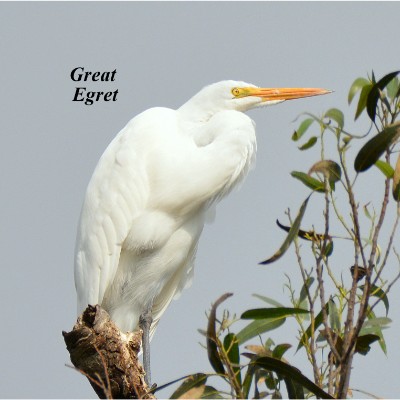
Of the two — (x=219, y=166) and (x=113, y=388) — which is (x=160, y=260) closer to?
(x=219, y=166)

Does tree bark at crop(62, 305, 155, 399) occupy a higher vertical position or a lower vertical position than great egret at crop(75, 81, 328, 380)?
lower

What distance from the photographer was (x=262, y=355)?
88.0 inches

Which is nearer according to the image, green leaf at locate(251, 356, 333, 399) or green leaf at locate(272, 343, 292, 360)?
green leaf at locate(251, 356, 333, 399)

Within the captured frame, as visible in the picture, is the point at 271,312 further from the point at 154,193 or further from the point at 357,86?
the point at 154,193

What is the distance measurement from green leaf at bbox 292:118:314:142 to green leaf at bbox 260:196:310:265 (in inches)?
10.9

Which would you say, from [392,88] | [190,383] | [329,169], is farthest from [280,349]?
[392,88]

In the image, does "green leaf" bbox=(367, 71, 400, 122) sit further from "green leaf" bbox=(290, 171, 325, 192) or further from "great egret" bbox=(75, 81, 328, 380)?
"great egret" bbox=(75, 81, 328, 380)

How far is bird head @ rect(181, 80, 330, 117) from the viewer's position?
171 inches

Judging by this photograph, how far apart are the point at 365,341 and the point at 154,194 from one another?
6.34 feet

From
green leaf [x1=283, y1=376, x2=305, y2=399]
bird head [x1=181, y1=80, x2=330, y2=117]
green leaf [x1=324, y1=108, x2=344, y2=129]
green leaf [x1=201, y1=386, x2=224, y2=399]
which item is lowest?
green leaf [x1=201, y1=386, x2=224, y2=399]

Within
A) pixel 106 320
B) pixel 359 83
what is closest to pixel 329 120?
pixel 359 83

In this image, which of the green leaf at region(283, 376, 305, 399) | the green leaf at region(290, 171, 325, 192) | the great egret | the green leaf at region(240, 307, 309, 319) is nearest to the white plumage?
the great egret

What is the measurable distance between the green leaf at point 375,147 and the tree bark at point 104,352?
3.10 ft

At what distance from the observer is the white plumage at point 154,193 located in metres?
4.08
